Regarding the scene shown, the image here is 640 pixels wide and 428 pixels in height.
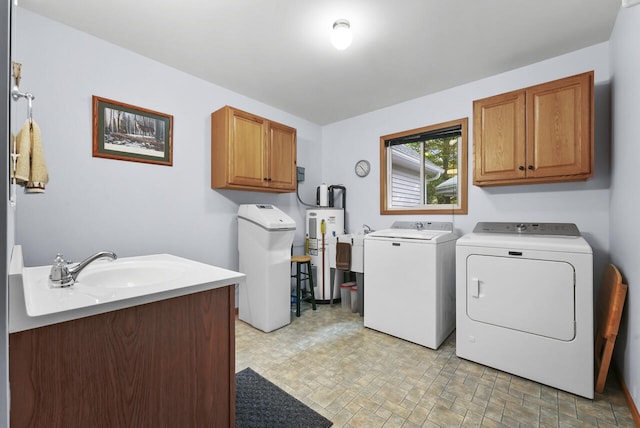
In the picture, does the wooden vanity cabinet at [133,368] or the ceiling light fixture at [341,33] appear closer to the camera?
the wooden vanity cabinet at [133,368]

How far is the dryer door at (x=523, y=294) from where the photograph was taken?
73.7 inches

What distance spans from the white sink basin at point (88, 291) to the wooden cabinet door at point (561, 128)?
99.0 inches

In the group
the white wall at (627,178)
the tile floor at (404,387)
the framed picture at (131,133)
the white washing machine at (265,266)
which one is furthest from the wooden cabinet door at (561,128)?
the framed picture at (131,133)

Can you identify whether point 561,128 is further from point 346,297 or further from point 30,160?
point 30,160

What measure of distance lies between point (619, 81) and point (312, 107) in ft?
9.40

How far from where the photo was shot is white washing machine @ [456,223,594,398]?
182cm

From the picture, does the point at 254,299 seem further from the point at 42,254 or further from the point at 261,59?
Result: the point at 261,59

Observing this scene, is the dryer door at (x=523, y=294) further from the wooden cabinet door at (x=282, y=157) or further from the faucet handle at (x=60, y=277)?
the faucet handle at (x=60, y=277)

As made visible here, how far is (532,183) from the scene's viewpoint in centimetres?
250

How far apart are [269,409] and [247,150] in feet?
7.58

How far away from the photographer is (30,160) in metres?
1.40

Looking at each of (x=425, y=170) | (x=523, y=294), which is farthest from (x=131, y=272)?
(x=425, y=170)

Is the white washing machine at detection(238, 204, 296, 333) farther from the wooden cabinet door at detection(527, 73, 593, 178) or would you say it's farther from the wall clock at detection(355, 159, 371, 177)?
the wooden cabinet door at detection(527, 73, 593, 178)

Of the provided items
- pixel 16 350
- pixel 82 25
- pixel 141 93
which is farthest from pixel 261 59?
pixel 16 350
